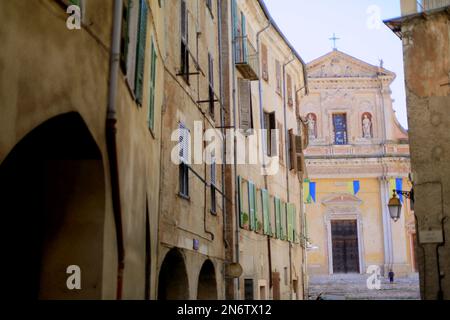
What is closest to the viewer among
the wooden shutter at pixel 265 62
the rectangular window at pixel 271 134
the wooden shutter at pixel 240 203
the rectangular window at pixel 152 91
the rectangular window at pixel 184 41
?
the rectangular window at pixel 152 91

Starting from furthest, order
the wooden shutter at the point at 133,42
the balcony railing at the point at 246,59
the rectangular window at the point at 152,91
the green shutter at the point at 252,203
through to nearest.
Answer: the green shutter at the point at 252,203 < the balcony railing at the point at 246,59 < the rectangular window at the point at 152,91 < the wooden shutter at the point at 133,42

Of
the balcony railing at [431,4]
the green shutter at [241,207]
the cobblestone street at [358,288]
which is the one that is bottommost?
the cobblestone street at [358,288]

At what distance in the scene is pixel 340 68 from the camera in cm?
3797

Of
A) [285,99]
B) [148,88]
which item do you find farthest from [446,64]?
[285,99]

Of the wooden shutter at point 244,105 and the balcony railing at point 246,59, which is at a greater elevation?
the balcony railing at point 246,59

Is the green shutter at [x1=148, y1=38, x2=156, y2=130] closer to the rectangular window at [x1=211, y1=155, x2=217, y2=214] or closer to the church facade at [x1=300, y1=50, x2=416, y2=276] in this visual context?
the rectangular window at [x1=211, y1=155, x2=217, y2=214]

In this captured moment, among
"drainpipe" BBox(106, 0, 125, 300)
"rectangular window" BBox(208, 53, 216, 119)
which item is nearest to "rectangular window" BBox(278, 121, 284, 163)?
"rectangular window" BBox(208, 53, 216, 119)

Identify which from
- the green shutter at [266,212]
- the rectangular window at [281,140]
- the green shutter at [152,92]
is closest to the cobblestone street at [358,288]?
the rectangular window at [281,140]

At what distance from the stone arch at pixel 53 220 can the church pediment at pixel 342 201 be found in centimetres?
3246

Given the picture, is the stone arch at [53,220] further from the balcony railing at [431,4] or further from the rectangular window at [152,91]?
the balcony railing at [431,4]

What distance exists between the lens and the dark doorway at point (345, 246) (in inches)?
1414

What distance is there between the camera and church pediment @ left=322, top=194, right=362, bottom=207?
120 ft
